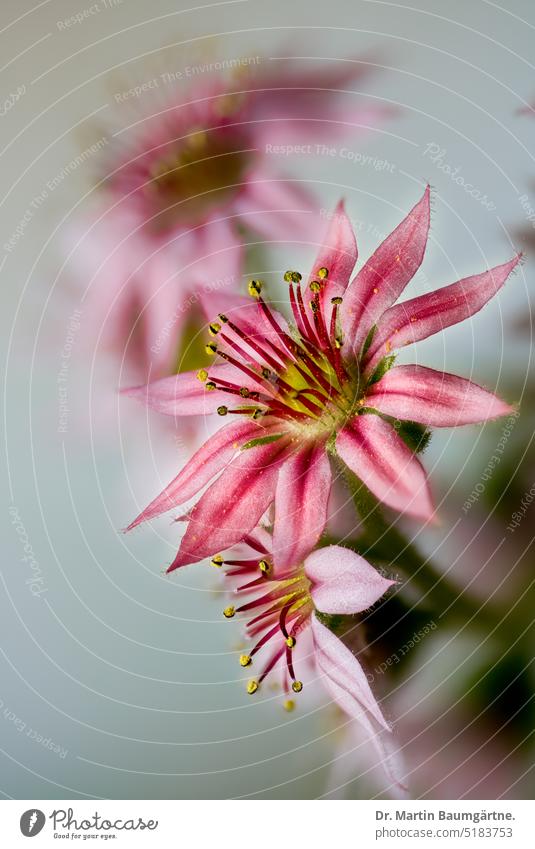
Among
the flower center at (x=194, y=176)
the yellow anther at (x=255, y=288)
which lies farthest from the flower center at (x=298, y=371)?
the flower center at (x=194, y=176)

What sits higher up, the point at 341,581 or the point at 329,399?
the point at 329,399

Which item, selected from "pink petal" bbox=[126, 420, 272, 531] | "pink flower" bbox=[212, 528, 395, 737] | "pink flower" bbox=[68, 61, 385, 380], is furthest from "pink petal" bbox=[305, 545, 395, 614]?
"pink flower" bbox=[68, 61, 385, 380]

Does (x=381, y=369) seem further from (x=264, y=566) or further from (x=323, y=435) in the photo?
(x=264, y=566)

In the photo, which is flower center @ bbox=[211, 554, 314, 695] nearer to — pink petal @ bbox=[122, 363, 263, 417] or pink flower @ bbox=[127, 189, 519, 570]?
pink flower @ bbox=[127, 189, 519, 570]

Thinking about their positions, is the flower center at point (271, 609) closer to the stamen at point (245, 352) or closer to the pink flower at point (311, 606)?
the pink flower at point (311, 606)

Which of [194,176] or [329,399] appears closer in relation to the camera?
[329,399]

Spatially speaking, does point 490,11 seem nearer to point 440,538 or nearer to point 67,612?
point 440,538

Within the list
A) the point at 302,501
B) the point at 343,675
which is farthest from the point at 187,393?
the point at 343,675
